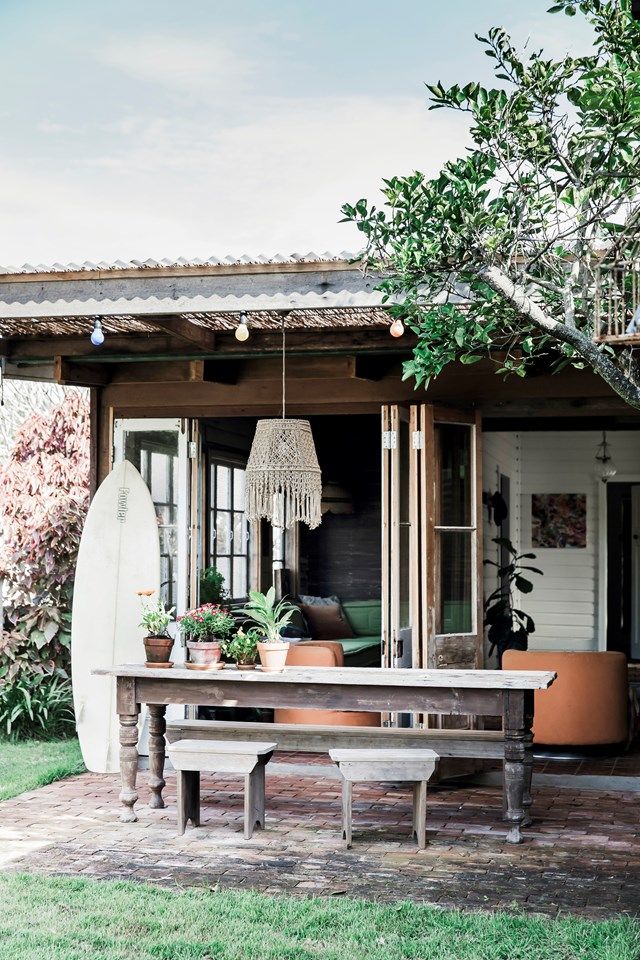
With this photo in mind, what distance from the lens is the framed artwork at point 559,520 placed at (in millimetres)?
11141

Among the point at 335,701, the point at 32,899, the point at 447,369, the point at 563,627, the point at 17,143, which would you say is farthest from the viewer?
the point at 17,143

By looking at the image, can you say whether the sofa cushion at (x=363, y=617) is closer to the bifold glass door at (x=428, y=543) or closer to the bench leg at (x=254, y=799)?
the bifold glass door at (x=428, y=543)

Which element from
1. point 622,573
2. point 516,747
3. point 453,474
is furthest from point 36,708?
point 622,573

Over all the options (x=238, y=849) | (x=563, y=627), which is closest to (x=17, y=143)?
(x=563, y=627)

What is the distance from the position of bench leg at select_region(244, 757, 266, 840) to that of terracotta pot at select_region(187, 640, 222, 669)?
0.62m

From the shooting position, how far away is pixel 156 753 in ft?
20.2

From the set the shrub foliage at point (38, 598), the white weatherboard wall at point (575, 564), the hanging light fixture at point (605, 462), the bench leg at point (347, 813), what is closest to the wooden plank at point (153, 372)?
the shrub foliage at point (38, 598)

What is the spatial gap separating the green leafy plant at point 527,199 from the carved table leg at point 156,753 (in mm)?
2964

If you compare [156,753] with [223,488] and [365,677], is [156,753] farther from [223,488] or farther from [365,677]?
[223,488]

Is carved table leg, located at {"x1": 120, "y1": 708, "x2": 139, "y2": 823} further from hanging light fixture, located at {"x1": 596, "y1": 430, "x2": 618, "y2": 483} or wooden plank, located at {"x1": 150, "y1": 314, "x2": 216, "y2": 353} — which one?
hanging light fixture, located at {"x1": 596, "y1": 430, "x2": 618, "y2": 483}

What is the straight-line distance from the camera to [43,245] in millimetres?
26797

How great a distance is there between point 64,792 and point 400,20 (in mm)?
21551

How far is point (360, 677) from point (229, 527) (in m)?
3.28

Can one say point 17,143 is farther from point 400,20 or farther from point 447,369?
point 447,369
